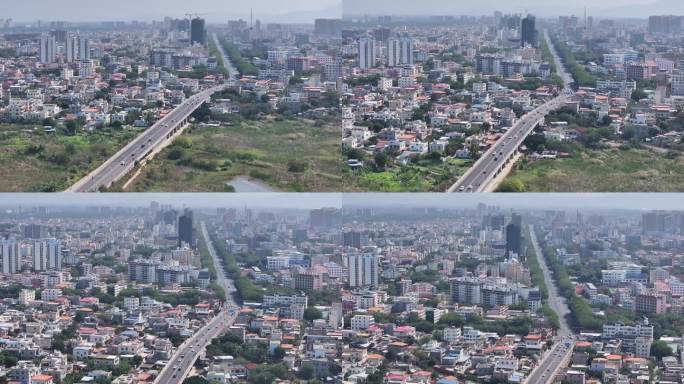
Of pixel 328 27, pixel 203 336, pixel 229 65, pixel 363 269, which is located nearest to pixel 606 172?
pixel 363 269

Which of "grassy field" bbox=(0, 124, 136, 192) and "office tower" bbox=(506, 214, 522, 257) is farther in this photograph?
A: "grassy field" bbox=(0, 124, 136, 192)

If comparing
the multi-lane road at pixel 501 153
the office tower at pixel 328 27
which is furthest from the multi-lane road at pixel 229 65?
the multi-lane road at pixel 501 153

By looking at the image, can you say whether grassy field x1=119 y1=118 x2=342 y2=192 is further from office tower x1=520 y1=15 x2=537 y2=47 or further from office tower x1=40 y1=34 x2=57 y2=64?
office tower x1=520 y1=15 x2=537 y2=47

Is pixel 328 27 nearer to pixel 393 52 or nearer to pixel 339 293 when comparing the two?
pixel 393 52

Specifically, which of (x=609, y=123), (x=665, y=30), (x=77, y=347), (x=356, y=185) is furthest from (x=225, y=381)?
(x=665, y=30)

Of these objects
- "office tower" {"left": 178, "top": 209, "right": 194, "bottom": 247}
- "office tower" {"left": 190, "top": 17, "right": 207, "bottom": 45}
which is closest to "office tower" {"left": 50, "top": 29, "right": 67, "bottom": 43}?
"office tower" {"left": 190, "top": 17, "right": 207, "bottom": 45}

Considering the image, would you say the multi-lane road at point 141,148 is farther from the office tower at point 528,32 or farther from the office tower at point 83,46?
the office tower at point 528,32
